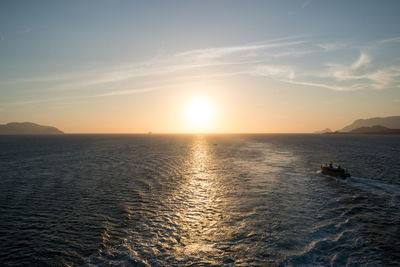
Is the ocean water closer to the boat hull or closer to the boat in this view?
the boat hull

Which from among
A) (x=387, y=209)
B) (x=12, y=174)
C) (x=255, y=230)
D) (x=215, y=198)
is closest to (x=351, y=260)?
(x=255, y=230)

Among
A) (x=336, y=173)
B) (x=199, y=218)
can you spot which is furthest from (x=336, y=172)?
(x=199, y=218)

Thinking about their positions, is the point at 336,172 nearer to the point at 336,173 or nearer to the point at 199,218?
the point at 336,173

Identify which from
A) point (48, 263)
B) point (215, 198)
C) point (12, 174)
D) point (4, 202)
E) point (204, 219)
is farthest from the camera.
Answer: point (12, 174)

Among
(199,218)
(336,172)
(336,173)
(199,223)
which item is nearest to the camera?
(199,223)

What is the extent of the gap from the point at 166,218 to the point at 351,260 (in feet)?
55.0

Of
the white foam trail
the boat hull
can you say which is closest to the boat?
the boat hull

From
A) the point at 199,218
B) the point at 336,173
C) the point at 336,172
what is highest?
the point at 336,172

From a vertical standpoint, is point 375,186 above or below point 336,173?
below

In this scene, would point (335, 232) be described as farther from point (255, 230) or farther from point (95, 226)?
point (95, 226)

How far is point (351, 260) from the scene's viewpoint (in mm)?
14875

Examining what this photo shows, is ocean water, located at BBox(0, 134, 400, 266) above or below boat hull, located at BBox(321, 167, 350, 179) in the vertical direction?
below

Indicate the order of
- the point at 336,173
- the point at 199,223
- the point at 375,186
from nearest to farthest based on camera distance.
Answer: the point at 199,223 → the point at 375,186 → the point at 336,173

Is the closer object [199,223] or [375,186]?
[199,223]
